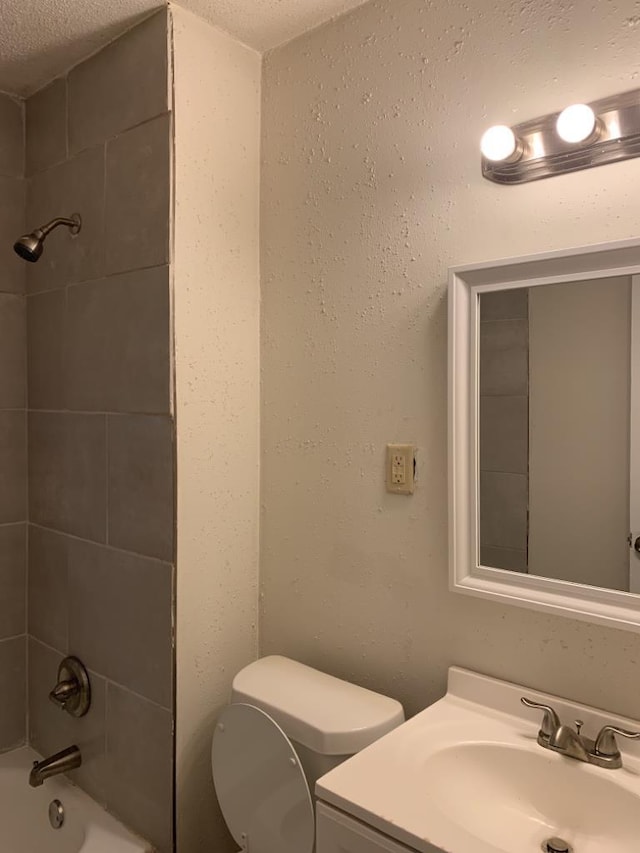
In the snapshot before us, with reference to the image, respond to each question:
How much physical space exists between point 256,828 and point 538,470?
971 mm

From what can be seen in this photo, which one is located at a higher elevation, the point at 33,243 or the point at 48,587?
the point at 33,243

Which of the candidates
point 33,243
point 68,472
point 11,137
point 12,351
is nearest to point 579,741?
point 68,472

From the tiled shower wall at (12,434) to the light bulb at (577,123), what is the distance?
→ 158 cm

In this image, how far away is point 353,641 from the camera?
1.58 meters

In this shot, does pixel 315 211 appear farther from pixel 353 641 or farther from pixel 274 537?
pixel 353 641

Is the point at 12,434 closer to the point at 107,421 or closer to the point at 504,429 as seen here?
the point at 107,421

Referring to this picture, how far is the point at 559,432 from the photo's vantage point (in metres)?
1.25

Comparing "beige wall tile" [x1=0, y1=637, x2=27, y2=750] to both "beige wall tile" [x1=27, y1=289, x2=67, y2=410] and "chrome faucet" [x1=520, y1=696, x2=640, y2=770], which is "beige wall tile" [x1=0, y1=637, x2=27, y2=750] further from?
"chrome faucet" [x1=520, y1=696, x2=640, y2=770]

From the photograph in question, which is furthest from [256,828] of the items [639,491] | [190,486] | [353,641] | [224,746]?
[639,491]

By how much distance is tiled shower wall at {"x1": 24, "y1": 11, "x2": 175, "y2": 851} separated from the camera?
1.57 m

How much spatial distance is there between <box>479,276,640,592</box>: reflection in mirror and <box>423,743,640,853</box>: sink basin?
0.33 m

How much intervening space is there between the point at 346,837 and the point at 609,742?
0.48m

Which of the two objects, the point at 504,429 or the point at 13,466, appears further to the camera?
the point at 13,466

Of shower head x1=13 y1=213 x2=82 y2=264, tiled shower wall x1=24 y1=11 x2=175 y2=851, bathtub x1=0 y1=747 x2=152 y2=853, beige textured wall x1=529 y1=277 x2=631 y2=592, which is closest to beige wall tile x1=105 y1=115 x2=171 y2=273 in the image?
tiled shower wall x1=24 y1=11 x2=175 y2=851
